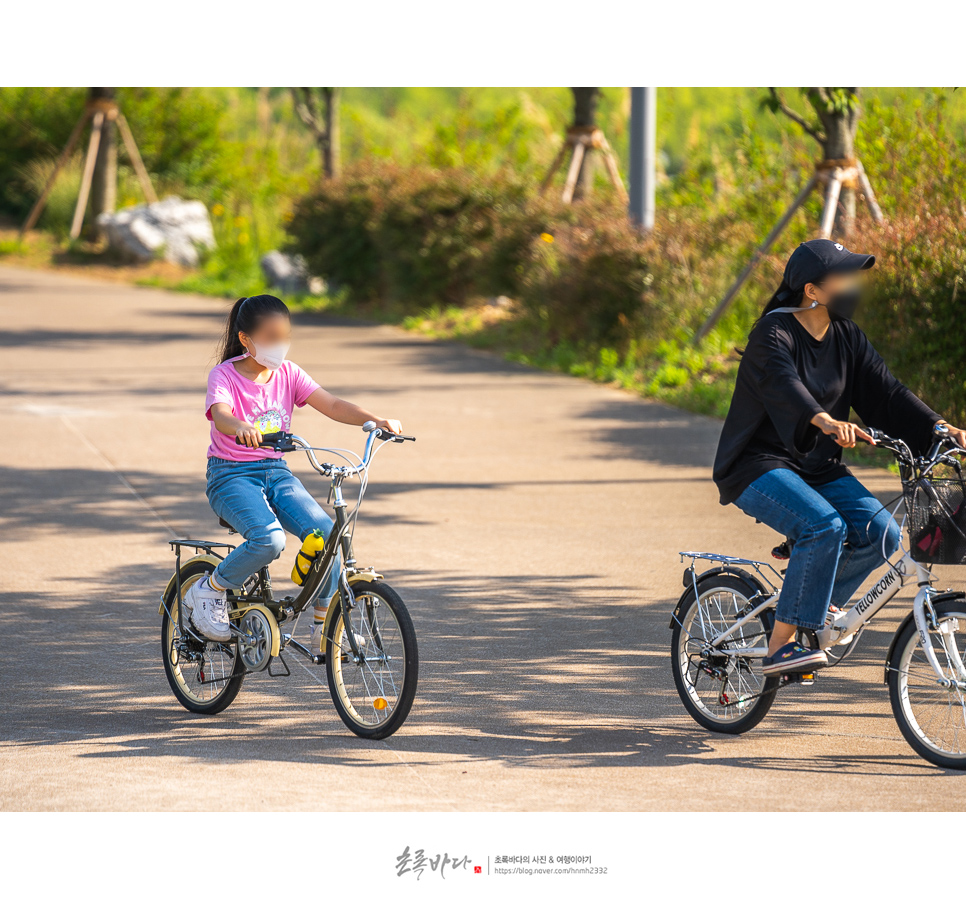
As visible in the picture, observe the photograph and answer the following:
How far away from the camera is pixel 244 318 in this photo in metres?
4.85

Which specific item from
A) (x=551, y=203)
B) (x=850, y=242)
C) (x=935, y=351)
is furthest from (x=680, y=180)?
(x=935, y=351)

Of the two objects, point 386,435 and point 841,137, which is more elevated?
point 841,137

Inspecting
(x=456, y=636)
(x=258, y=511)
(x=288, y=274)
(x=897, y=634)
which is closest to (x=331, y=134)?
(x=288, y=274)

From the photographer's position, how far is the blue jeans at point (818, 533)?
4.45 meters

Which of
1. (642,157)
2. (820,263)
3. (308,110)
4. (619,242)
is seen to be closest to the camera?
→ (820,263)

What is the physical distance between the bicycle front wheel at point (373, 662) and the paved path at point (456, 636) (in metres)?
0.10

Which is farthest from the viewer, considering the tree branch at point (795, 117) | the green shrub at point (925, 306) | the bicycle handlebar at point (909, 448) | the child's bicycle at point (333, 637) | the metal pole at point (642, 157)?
the metal pole at point (642, 157)

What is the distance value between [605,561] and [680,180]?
36.6ft

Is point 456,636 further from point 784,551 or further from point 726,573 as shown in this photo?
point 784,551

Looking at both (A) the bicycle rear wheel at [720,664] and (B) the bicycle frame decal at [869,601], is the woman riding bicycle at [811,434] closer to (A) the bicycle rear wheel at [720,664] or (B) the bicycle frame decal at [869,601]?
(B) the bicycle frame decal at [869,601]

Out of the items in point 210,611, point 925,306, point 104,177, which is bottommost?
point 210,611

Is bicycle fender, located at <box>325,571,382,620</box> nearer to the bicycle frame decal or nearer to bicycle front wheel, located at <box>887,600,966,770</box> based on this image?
the bicycle frame decal

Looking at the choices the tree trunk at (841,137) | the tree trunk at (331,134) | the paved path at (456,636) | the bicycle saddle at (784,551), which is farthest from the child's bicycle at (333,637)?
the tree trunk at (331,134)

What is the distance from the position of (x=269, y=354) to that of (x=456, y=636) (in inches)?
71.3
